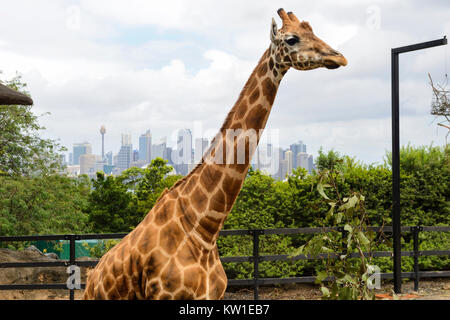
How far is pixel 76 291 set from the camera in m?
9.00

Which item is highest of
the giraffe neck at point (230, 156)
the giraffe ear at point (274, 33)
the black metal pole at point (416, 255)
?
the giraffe ear at point (274, 33)

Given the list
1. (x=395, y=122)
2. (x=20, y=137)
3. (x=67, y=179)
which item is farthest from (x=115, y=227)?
(x=395, y=122)

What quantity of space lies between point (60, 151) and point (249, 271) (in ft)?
22.1

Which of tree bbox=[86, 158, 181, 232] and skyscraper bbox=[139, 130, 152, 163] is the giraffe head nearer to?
skyscraper bbox=[139, 130, 152, 163]

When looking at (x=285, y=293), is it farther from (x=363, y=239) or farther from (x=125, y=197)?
(x=363, y=239)

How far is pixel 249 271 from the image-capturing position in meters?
8.47

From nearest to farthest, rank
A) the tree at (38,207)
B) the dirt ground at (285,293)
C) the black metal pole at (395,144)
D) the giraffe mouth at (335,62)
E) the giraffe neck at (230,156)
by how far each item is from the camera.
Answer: the giraffe mouth at (335,62), the giraffe neck at (230,156), the black metal pole at (395,144), the dirt ground at (285,293), the tree at (38,207)

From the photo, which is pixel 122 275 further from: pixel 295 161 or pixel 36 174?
pixel 36 174

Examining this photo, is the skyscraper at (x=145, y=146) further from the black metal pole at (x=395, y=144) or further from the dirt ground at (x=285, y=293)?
the black metal pole at (x=395, y=144)

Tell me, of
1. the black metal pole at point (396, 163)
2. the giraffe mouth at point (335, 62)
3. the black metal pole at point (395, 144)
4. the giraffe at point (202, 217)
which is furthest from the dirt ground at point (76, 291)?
the giraffe mouth at point (335, 62)

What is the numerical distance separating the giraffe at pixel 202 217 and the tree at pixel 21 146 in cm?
969

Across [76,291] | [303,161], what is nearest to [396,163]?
[303,161]

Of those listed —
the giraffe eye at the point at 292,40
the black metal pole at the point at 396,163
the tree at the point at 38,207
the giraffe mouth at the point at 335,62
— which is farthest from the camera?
the tree at the point at 38,207

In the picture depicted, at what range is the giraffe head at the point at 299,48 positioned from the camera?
2.58m
